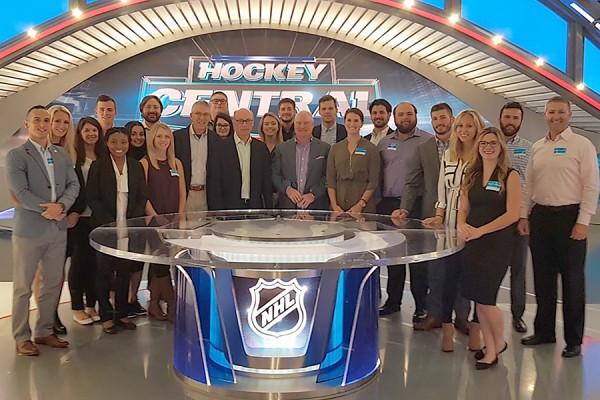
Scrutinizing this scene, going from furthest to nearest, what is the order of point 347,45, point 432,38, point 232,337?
point 347,45, point 432,38, point 232,337

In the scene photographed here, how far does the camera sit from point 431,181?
3.82m

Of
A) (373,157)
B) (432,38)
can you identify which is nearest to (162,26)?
(432,38)

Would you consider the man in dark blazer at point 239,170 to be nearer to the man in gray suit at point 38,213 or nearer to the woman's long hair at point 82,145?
the woman's long hair at point 82,145

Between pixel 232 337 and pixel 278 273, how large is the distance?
18.4 inches

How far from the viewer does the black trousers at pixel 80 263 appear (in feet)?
12.3

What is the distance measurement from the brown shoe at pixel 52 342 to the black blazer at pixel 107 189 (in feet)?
2.56

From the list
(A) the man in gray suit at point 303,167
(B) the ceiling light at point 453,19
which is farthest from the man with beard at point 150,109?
(B) the ceiling light at point 453,19

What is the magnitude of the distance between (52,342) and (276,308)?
1648 millimetres

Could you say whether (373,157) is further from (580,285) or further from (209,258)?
(209,258)

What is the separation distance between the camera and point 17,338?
3234 mm

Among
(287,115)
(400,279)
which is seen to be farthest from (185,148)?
(400,279)

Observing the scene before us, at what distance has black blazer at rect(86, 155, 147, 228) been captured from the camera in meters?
3.63

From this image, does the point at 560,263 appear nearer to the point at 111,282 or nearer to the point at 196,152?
the point at 196,152

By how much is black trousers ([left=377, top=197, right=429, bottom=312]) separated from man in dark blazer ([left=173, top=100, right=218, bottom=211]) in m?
1.45
